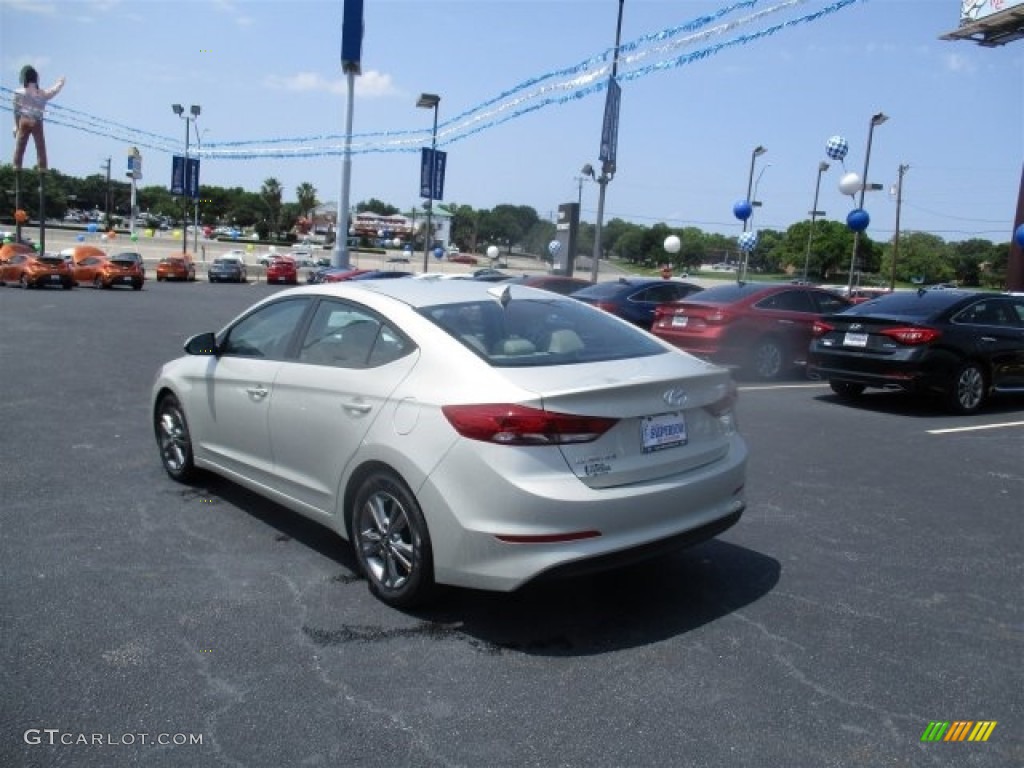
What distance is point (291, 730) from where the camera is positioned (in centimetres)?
282

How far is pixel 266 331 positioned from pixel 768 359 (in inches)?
350

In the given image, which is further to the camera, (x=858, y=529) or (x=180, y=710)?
(x=858, y=529)

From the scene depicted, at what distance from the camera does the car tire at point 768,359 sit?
11938mm

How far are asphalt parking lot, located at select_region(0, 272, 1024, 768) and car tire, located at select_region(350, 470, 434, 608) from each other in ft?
0.45

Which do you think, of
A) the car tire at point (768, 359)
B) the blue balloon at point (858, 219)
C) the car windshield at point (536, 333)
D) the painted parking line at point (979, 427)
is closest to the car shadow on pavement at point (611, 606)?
the car windshield at point (536, 333)

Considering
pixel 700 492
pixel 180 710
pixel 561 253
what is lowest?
pixel 180 710

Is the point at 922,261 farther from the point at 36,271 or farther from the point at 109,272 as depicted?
the point at 36,271

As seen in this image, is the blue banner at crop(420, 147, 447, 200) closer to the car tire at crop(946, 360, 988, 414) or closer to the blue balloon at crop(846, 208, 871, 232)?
the blue balloon at crop(846, 208, 871, 232)

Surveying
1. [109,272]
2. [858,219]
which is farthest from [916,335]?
[109,272]

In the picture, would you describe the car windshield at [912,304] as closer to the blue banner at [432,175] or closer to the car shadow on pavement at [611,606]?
the car shadow on pavement at [611,606]

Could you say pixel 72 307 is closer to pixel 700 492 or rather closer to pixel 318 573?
pixel 318 573

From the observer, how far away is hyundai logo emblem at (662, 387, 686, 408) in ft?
12.0

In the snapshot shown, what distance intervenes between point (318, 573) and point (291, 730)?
144cm

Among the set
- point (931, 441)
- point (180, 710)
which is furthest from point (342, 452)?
point (931, 441)
